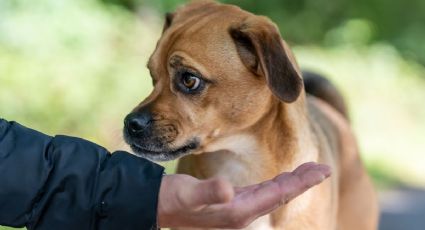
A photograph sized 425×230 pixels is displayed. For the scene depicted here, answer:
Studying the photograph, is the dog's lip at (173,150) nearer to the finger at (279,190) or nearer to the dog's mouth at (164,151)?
the dog's mouth at (164,151)

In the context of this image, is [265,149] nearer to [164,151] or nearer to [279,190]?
[164,151]

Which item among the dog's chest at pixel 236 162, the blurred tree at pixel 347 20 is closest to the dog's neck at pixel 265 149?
the dog's chest at pixel 236 162

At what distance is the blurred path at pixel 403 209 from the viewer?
6488 millimetres

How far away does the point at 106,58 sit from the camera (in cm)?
729

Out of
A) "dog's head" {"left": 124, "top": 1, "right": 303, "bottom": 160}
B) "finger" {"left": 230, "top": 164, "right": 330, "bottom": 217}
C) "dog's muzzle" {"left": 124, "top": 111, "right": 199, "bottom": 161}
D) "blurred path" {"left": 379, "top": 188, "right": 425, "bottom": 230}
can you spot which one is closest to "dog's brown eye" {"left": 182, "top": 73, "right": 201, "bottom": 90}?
"dog's head" {"left": 124, "top": 1, "right": 303, "bottom": 160}

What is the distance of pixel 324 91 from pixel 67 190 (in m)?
2.93

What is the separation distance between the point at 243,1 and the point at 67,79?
4.73m

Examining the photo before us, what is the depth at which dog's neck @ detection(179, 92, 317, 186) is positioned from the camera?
394 centimetres

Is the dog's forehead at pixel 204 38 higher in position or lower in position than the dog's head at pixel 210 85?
higher

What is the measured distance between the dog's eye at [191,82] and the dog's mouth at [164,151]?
0.71 feet

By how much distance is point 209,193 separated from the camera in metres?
2.45

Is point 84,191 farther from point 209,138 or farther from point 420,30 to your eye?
point 420,30

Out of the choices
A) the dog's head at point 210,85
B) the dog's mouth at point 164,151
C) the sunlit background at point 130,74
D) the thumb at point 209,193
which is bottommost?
the thumb at point 209,193

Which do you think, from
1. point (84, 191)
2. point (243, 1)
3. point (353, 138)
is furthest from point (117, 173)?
point (243, 1)
